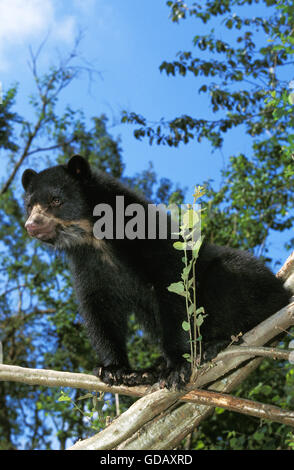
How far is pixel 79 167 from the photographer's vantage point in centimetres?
379

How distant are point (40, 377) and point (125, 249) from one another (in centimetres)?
105

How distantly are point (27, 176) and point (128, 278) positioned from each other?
3.72 ft

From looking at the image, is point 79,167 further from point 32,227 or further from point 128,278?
point 128,278

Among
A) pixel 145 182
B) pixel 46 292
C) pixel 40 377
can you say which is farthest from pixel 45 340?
pixel 40 377

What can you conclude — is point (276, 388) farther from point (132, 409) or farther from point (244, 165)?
point (132, 409)

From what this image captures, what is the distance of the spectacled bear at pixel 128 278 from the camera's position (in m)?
3.22

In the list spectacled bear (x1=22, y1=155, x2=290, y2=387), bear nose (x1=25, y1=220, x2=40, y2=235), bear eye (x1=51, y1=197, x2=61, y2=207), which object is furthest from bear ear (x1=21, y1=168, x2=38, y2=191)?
bear nose (x1=25, y1=220, x2=40, y2=235)

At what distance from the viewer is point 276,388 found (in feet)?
23.2

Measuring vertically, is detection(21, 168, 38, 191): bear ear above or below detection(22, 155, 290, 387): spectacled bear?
above

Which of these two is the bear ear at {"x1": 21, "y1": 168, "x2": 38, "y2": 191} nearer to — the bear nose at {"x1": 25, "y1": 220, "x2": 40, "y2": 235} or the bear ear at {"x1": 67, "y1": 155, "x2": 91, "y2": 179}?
the bear ear at {"x1": 67, "y1": 155, "x2": 91, "y2": 179}

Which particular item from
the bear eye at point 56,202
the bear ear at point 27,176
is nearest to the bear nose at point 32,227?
the bear eye at point 56,202

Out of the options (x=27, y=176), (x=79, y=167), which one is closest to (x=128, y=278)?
(x=79, y=167)

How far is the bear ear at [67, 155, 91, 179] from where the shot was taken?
12.4ft

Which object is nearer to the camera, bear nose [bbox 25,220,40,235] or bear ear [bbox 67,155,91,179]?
bear nose [bbox 25,220,40,235]
